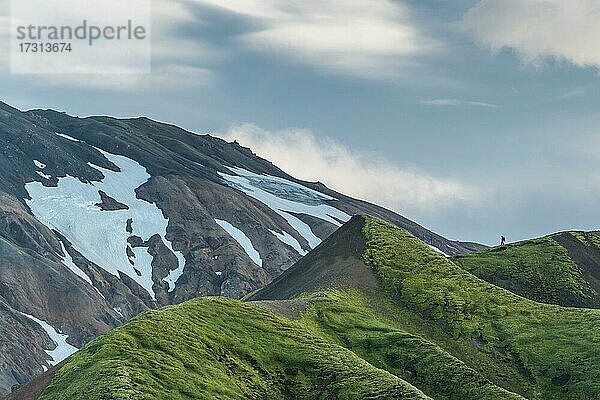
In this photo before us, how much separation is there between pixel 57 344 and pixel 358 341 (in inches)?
4731

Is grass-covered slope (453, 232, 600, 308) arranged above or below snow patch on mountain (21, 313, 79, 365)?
above

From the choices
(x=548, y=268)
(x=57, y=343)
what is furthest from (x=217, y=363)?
(x=57, y=343)

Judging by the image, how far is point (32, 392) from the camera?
46.5 m

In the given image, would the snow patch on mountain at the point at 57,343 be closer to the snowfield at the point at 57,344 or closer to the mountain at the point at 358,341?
the snowfield at the point at 57,344

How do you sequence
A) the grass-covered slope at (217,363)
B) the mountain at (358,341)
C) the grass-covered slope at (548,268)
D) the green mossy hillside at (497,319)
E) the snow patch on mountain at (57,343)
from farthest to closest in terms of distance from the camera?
1. the snow patch on mountain at (57,343)
2. the grass-covered slope at (548,268)
3. the green mossy hillside at (497,319)
4. the mountain at (358,341)
5. the grass-covered slope at (217,363)

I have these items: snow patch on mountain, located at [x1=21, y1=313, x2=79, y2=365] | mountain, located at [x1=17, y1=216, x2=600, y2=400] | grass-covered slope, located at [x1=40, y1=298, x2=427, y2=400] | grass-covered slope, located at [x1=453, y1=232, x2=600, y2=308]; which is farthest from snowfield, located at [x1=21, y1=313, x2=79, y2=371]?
grass-covered slope, located at [x1=40, y1=298, x2=427, y2=400]

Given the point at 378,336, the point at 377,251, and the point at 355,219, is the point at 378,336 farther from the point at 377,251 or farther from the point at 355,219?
the point at 355,219

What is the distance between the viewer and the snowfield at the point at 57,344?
553ft

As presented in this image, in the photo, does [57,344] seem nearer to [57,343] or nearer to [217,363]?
[57,343]

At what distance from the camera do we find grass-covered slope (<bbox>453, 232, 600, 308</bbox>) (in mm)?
97375

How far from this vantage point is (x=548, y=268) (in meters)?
103

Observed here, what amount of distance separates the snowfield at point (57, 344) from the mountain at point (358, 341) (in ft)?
263

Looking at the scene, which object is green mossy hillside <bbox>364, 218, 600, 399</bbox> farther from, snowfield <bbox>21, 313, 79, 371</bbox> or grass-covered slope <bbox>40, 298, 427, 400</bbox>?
snowfield <bbox>21, 313, 79, 371</bbox>

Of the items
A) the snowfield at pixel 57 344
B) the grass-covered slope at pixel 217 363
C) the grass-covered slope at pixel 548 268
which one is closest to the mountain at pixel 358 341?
the grass-covered slope at pixel 217 363
